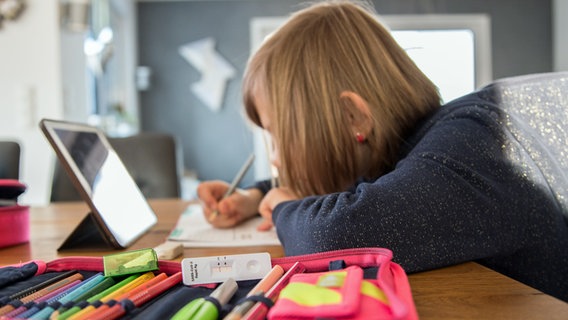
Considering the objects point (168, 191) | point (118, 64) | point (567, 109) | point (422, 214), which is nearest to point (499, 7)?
point (118, 64)

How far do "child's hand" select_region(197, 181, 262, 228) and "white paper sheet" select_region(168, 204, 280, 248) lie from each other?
2 centimetres

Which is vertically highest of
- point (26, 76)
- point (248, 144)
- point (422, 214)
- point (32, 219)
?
point (26, 76)

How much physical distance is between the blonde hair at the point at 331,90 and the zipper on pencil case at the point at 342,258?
294 mm

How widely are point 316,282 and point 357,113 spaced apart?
42cm

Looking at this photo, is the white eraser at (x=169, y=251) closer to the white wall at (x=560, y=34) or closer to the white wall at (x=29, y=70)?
the white wall at (x=29, y=70)

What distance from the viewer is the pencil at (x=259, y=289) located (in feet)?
1.19

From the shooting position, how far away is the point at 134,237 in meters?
0.83

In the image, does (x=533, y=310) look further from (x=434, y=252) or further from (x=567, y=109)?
(x=567, y=109)

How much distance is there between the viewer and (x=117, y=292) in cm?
43

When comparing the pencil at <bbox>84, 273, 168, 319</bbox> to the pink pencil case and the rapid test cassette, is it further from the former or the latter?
the pink pencil case

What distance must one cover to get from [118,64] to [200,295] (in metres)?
4.10

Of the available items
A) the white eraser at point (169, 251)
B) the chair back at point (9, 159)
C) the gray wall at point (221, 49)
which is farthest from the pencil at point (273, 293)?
the gray wall at point (221, 49)

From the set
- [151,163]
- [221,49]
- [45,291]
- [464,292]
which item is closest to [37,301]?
[45,291]

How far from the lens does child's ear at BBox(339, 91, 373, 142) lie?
0.76 m
